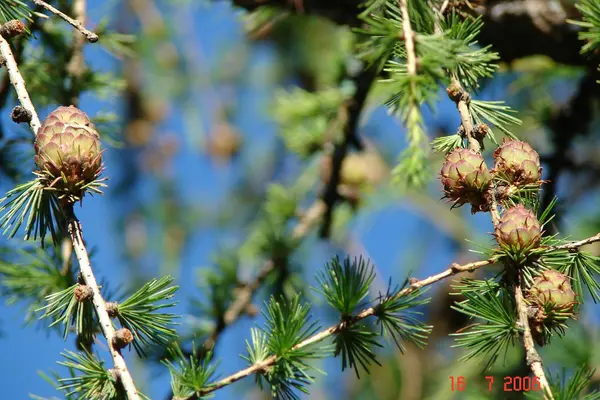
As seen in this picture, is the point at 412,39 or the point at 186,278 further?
the point at 186,278

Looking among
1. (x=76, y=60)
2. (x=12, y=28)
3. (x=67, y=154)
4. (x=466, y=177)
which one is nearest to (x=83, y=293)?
(x=67, y=154)

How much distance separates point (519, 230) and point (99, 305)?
41 cm

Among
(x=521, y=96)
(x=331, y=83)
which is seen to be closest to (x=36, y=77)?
(x=331, y=83)

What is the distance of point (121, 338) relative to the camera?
685 millimetres

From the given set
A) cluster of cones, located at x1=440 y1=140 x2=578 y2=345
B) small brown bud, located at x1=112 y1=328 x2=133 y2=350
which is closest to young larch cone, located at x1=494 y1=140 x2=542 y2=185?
cluster of cones, located at x1=440 y1=140 x2=578 y2=345

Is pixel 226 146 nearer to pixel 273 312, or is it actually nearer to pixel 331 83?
pixel 331 83

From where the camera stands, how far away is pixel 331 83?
1658 millimetres

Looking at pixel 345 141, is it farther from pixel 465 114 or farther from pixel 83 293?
pixel 83 293

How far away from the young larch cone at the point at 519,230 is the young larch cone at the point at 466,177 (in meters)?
0.04

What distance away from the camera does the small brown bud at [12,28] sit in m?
0.75

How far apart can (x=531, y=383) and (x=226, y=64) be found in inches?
80.9

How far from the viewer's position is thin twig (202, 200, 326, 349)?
1239 millimetres

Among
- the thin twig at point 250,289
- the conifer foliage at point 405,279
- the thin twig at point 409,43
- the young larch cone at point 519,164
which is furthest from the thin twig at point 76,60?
the young larch cone at point 519,164

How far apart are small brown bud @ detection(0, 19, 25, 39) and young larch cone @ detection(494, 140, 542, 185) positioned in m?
0.52
